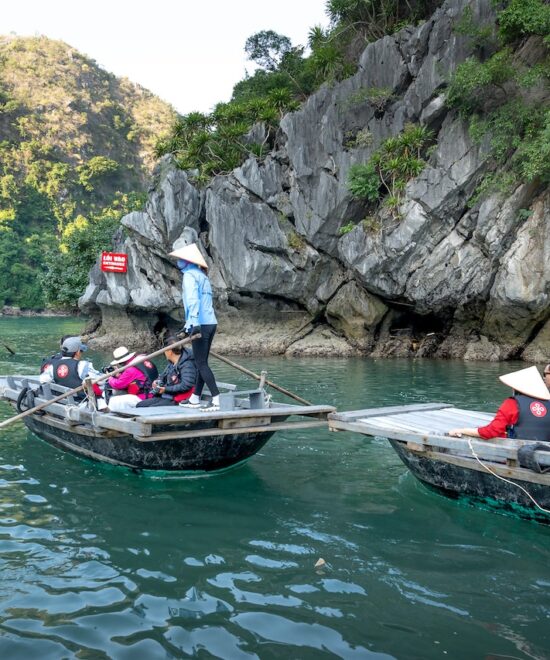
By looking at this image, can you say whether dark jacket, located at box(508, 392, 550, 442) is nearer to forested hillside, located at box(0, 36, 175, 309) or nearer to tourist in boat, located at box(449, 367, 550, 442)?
tourist in boat, located at box(449, 367, 550, 442)

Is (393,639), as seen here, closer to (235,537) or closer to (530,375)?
(235,537)

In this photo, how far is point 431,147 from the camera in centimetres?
2191

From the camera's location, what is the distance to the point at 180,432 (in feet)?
23.1

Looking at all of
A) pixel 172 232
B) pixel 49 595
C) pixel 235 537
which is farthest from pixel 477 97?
pixel 49 595

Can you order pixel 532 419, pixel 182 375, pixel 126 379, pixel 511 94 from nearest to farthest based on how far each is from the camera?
1. pixel 532 419
2. pixel 182 375
3. pixel 126 379
4. pixel 511 94

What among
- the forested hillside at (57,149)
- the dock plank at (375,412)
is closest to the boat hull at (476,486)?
the dock plank at (375,412)

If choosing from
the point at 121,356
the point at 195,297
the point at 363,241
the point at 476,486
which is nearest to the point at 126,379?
the point at 121,356

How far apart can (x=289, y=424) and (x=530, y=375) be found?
2.99m

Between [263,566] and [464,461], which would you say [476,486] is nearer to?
[464,461]

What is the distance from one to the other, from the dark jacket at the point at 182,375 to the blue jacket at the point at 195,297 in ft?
1.99

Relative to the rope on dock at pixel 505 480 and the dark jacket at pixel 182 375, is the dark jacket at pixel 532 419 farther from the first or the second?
the dark jacket at pixel 182 375

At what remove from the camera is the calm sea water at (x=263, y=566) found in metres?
3.96

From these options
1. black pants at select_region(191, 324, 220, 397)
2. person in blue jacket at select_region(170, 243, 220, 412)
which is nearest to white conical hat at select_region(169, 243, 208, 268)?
person in blue jacket at select_region(170, 243, 220, 412)

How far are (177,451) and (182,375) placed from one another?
1211 mm
